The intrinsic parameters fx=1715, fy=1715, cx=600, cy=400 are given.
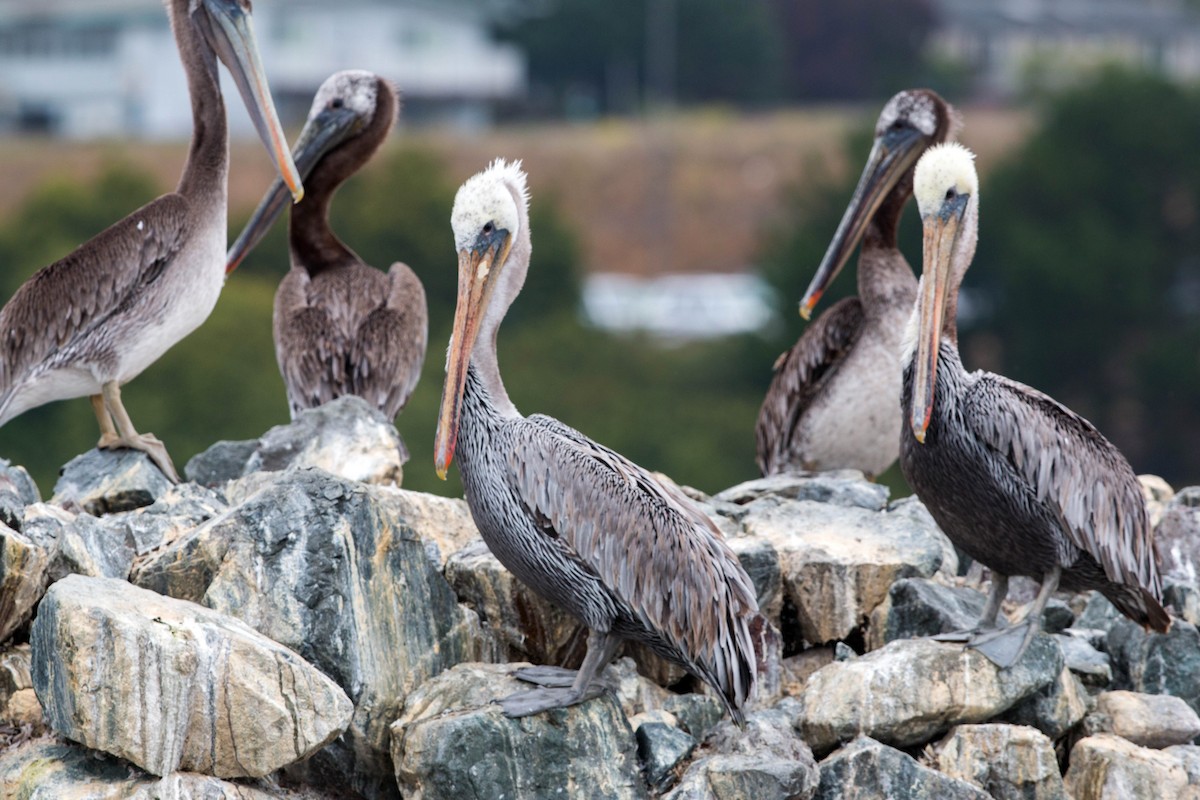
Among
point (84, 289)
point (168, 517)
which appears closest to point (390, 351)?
point (84, 289)

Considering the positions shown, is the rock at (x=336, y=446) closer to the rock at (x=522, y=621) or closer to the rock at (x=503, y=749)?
the rock at (x=522, y=621)

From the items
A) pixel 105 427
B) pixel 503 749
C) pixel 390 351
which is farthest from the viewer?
pixel 390 351

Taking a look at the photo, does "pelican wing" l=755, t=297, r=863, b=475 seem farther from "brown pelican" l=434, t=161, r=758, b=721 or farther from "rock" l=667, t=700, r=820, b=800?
"rock" l=667, t=700, r=820, b=800

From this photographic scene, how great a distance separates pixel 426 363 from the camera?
32781 mm

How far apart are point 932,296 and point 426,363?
27918 millimetres

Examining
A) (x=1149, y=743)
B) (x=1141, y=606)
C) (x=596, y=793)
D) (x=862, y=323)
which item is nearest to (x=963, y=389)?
(x=1141, y=606)

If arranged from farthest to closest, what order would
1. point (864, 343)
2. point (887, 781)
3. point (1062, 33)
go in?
point (1062, 33), point (864, 343), point (887, 781)

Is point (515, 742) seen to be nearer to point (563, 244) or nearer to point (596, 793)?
point (596, 793)

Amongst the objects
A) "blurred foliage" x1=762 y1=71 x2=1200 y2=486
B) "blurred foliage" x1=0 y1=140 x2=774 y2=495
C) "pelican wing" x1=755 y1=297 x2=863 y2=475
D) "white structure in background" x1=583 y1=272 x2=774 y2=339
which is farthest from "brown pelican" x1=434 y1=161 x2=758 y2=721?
"white structure in background" x1=583 y1=272 x2=774 y2=339

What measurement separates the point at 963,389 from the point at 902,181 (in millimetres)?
2775

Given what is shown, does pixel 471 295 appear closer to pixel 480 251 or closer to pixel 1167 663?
pixel 480 251

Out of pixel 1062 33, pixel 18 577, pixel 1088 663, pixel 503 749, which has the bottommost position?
pixel 1062 33

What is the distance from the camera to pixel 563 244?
37.1 meters

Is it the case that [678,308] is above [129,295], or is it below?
below
